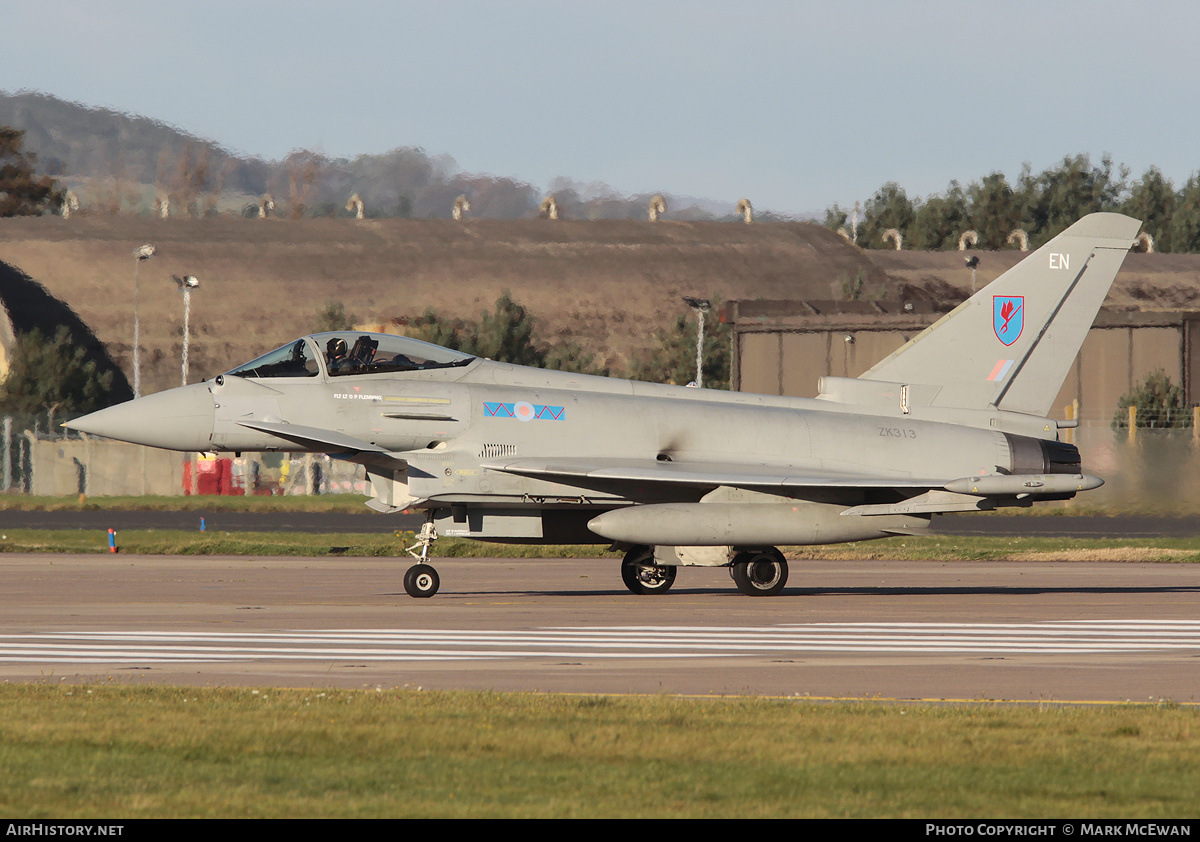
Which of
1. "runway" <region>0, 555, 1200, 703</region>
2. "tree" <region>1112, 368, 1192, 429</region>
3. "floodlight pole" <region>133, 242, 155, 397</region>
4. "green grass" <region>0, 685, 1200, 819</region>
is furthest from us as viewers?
"floodlight pole" <region>133, 242, 155, 397</region>

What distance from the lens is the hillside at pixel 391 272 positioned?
72125mm

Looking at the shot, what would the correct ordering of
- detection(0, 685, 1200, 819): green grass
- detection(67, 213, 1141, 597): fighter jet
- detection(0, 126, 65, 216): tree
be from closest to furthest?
detection(0, 685, 1200, 819): green grass < detection(67, 213, 1141, 597): fighter jet < detection(0, 126, 65, 216): tree

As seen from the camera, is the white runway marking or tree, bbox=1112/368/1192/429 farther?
tree, bbox=1112/368/1192/429

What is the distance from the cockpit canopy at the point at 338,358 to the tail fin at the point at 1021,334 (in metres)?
7.12

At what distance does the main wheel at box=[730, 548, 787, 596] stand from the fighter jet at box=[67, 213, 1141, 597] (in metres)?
0.02

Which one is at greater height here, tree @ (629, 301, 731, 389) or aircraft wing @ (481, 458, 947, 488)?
tree @ (629, 301, 731, 389)

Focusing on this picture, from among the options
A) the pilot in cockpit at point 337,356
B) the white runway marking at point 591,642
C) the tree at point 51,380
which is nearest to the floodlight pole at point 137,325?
the tree at point 51,380

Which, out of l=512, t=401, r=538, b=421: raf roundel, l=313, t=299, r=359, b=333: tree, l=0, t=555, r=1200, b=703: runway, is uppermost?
l=313, t=299, r=359, b=333: tree

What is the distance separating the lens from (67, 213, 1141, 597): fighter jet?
62.4ft

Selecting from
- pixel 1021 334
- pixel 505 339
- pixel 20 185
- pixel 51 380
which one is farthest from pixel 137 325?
Result: pixel 1021 334

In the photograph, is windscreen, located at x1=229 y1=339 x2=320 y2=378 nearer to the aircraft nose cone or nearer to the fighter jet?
the fighter jet

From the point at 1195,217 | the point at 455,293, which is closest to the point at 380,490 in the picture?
the point at 455,293

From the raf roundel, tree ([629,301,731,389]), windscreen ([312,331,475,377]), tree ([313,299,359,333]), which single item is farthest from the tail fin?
tree ([313,299,359,333])
